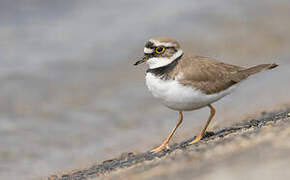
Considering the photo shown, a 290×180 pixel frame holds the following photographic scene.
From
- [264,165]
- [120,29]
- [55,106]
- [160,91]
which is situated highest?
[120,29]

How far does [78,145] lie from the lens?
1082cm

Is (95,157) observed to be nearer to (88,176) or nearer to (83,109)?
(83,109)

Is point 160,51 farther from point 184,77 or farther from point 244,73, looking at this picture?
point 244,73

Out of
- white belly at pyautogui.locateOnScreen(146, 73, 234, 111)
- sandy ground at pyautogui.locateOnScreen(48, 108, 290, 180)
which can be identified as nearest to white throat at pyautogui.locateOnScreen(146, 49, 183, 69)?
white belly at pyautogui.locateOnScreen(146, 73, 234, 111)

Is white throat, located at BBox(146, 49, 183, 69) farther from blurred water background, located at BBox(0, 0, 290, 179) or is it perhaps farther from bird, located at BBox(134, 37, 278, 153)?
blurred water background, located at BBox(0, 0, 290, 179)

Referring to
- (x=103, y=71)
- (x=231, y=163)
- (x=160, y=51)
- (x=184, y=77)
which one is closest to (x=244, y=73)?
(x=184, y=77)

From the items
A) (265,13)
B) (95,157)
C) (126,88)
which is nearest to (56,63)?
(126,88)

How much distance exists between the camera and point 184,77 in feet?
22.7

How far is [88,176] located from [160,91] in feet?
4.99

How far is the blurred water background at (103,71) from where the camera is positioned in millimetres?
10742

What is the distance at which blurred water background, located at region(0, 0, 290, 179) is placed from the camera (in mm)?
10742

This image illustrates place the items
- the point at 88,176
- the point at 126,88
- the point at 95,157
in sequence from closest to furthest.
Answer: the point at 88,176 → the point at 95,157 → the point at 126,88

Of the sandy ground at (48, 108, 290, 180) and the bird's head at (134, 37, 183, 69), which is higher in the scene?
the bird's head at (134, 37, 183, 69)

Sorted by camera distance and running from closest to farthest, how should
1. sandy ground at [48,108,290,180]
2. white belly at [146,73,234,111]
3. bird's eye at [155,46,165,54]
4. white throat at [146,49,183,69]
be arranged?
sandy ground at [48,108,290,180], white belly at [146,73,234,111], white throat at [146,49,183,69], bird's eye at [155,46,165,54]
